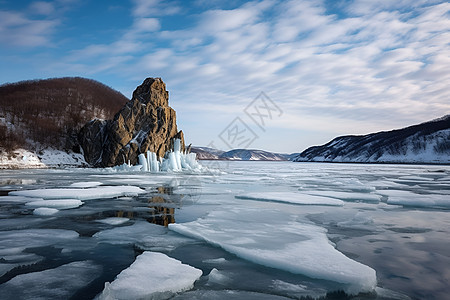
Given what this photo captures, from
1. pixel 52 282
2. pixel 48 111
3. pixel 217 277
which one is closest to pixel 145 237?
pixel 52 282

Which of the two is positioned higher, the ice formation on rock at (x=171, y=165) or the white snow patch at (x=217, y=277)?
the ice formation on rock at (x=171, y=165)

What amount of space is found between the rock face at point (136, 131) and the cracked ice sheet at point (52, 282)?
1944 inches

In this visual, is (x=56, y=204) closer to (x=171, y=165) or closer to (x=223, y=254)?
(x=223, y=254)

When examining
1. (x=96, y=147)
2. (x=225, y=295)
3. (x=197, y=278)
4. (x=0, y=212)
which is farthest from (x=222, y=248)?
(x=96, y=147)

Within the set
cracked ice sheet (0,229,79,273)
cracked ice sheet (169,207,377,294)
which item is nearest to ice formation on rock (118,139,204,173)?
cracked ice sheet (169,207,377,294)

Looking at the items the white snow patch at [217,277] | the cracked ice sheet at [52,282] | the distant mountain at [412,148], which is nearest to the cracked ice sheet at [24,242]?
the cracked ice sheet at [52,282]

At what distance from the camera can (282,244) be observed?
17.5 feet

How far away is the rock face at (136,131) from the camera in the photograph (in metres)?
52.6

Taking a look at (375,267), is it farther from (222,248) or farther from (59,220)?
(59,220)

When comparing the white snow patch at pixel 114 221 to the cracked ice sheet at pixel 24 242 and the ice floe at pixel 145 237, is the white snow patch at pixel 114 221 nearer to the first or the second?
the ice floe at pixel 145 237

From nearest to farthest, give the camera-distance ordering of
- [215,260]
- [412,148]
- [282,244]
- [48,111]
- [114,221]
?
[215,260], [282,244], [114,221], [48,111], [412,148]

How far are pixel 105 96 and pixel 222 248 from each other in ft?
420

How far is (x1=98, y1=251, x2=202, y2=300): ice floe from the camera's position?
124 inches

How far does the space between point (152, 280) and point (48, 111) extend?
97.9 meters
